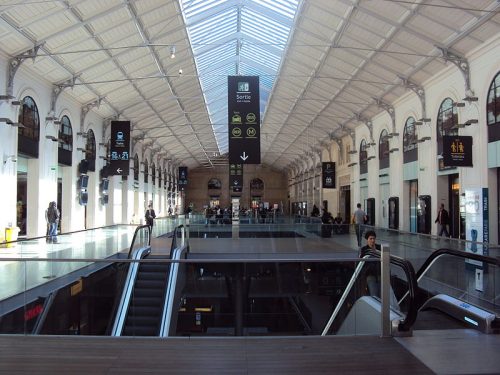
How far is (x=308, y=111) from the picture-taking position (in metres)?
34.3

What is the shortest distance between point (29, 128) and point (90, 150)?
25.0 ft

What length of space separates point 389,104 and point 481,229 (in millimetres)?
12892

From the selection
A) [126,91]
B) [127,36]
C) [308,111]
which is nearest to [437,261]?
[127,36]

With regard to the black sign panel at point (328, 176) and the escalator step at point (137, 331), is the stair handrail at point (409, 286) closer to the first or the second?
the escalator step at point (137, 331)

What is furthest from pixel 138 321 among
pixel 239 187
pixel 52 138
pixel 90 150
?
pixel 239 187

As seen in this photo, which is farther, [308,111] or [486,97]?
[308,111]

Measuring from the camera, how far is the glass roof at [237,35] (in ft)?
65.3

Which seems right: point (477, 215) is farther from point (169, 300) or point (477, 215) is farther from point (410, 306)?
point (410, 306)

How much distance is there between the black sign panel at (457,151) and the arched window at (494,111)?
2.62 feet

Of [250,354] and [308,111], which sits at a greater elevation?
[308,111]

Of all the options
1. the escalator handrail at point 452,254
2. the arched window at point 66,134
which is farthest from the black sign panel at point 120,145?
the escalator handrail at point 452,254

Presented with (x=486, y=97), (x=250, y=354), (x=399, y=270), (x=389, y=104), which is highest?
(x=389, y=104)

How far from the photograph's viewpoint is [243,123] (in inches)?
617

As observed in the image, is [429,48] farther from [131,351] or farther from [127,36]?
[131,351]
